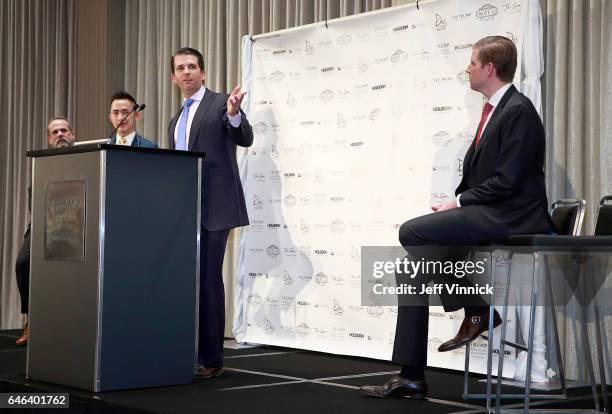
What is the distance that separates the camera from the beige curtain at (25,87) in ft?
25.7

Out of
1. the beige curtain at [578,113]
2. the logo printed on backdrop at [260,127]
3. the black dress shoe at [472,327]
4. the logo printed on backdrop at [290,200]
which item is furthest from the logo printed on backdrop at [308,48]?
the black dress shoe at [472,327]

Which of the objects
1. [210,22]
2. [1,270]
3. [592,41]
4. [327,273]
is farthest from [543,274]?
[1,270]

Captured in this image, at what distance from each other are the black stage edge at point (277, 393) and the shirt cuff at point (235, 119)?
128 cm

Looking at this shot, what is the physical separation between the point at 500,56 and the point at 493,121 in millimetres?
303

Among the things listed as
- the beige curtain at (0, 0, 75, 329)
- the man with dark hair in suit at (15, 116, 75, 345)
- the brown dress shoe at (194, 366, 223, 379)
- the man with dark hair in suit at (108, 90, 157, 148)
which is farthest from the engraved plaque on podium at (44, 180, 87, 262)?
the beige curtain at (0, 0, 75, 329)

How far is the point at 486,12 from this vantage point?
435cm

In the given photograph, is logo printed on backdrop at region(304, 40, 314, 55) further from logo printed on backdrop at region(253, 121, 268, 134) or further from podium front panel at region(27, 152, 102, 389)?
podium front panel at region(27, 152, 102, 389)

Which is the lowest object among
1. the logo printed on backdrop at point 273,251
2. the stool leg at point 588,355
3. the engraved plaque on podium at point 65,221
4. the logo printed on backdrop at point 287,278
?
the stool leg at point 588,355

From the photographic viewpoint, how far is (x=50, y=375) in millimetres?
3594

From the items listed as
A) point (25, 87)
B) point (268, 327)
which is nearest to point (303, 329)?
point (268, 327)

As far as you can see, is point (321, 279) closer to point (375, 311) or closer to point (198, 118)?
point (375, 311)

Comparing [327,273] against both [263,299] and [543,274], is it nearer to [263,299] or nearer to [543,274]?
[263,299]

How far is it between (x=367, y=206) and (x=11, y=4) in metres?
5.00

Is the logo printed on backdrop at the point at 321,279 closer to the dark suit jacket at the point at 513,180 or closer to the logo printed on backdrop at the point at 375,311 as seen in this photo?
the logo printed on backdrop at the point at 375,311
